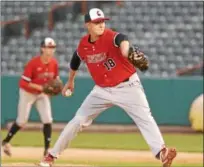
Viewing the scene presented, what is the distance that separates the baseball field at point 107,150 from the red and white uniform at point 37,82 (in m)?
0.73

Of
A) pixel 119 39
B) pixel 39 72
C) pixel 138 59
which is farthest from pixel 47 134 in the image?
pixel 138 59

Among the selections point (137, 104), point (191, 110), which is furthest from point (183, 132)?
point (137, 104)

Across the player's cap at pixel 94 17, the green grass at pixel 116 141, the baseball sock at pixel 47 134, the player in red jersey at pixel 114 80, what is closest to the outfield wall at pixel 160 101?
the green grass at pixel 116 141

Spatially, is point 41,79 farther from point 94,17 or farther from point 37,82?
point 94,17

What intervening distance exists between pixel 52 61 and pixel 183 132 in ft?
17.5

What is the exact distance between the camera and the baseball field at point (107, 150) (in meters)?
10.7

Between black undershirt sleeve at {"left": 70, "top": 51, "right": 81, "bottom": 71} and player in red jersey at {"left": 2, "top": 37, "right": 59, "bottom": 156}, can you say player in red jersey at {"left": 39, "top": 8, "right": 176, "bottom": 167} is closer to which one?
black undershirt sleeve at {"left": 70, "top": 51, "right": 81, "bottom": 71}

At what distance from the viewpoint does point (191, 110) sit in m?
15.4

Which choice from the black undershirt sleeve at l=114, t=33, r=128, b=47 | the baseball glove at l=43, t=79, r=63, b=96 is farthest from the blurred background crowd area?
the black undershirt sleeve at l=114, t=33, r=128, b=47

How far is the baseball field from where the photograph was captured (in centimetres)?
1066

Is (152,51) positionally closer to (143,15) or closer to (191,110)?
(143,15)

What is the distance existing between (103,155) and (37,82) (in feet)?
5.61

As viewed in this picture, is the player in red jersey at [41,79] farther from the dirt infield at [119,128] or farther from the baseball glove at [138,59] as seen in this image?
the dirt infield at [119,128]

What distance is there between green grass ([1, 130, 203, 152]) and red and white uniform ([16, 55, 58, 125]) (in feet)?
6.36
